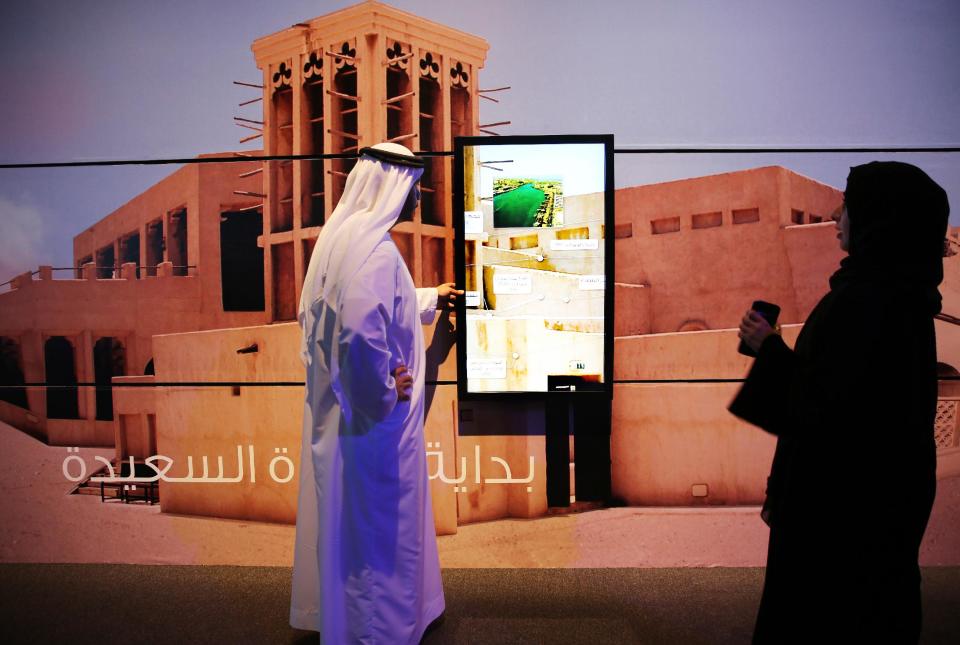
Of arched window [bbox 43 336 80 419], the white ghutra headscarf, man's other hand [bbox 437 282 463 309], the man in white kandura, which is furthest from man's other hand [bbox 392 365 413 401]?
arched window [bbox 43 336 80 419]

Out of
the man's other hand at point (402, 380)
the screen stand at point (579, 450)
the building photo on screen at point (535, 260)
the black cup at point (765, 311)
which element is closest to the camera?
the black cup at point (765, 311)

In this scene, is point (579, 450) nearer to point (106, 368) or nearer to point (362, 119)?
point (362, 119)

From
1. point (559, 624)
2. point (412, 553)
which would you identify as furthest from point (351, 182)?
point (559, 624)

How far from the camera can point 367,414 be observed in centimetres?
222

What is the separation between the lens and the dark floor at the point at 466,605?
2621mm

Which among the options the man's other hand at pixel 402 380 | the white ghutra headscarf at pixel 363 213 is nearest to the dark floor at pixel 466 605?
the man's other hand at pixel 402 380

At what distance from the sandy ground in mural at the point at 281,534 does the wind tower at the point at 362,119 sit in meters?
1.19

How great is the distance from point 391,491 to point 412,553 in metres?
0.24

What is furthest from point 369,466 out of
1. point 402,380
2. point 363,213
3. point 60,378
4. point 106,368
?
point 60,378

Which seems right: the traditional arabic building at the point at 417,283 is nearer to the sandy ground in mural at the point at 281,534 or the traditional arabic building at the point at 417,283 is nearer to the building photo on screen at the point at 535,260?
the sandy ground in mural at the point at 281,534

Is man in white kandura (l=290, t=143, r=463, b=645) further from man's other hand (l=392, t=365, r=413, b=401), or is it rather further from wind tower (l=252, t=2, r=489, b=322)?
wind tower (l=252, t=2, r=489, b=322)

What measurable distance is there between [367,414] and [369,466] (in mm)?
187

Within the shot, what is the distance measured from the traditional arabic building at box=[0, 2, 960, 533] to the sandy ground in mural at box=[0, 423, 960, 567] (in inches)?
3.7

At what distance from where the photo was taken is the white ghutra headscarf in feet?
7.39
